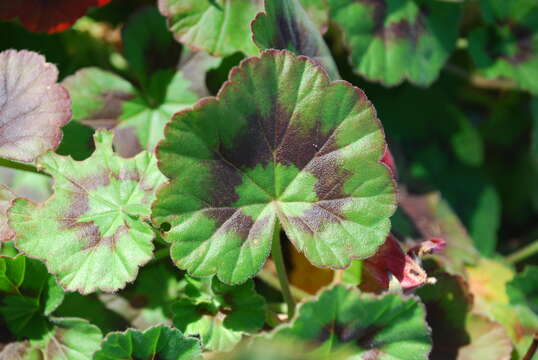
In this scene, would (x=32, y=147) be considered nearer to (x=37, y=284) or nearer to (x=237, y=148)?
(x=37, y=284)

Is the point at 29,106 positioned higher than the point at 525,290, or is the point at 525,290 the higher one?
the point at 29,106

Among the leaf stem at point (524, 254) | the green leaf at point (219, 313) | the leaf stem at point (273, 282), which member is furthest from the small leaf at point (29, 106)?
the leaf stem at point (524, 254)

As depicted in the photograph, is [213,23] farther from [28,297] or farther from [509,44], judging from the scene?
[509,44]

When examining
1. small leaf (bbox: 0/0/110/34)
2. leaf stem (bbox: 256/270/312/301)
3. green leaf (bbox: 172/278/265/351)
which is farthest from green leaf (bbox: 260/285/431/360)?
small leaf (bbox: 0/0/110/34)

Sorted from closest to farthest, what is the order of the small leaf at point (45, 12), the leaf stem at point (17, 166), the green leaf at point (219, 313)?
the green leaf at point (219, 313), the leaf stem at point (17, 166), the small leaf at point (45, 12)

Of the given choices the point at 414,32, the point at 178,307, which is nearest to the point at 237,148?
the point at 178,307

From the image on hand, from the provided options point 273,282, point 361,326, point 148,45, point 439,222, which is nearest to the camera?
point 361,326

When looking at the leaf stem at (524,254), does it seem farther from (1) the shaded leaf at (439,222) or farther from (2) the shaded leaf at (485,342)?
(2) the shaded leaf at (485,342)

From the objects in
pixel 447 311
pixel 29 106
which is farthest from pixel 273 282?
pixel 29 106
